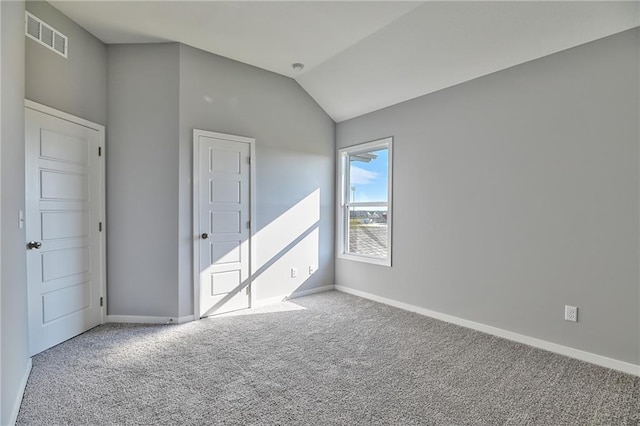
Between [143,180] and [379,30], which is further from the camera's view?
[143,180]

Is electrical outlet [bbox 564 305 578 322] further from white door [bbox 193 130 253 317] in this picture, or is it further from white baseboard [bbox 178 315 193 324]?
white baseboard [bbox 178 315 193 324]

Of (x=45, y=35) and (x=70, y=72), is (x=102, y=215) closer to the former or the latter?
(x=70, y=72)

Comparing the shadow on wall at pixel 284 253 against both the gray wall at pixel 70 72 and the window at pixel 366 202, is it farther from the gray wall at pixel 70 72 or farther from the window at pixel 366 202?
the gray wall at pixel 70 72

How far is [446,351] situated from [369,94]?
9.90ft

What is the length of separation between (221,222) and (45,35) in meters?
2.26

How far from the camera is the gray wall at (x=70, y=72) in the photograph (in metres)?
2.79

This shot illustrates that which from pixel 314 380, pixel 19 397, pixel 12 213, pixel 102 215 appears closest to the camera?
pixel 12 213

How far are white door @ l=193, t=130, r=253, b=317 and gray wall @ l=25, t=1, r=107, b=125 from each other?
1.01 meters

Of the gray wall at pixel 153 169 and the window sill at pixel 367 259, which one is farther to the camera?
the window sill at pixel 367 259

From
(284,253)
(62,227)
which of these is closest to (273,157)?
(284,253)

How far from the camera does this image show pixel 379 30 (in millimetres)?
3270

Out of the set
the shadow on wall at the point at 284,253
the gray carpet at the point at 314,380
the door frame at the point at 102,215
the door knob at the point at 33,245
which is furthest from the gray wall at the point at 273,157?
the door knob at the point at 33,245

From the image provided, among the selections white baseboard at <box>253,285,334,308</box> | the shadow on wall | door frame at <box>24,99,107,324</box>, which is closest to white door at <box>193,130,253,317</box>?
the shadow on wall

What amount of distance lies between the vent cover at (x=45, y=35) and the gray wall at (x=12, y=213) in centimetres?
45
